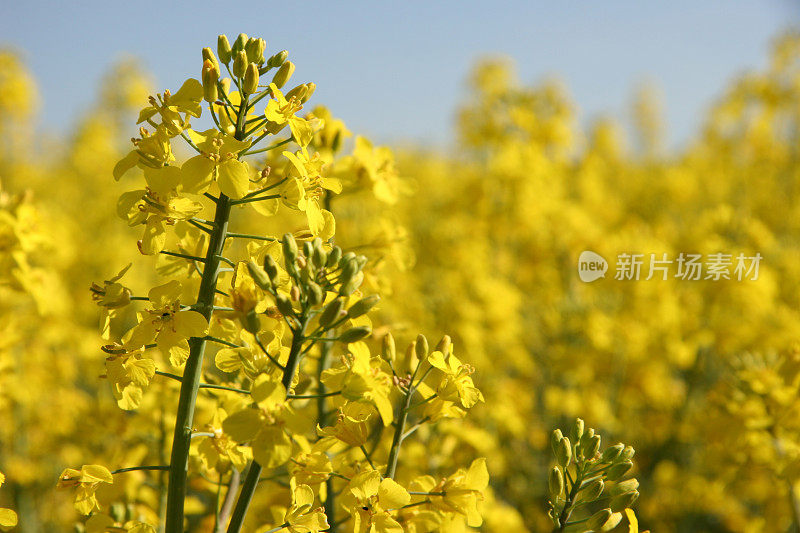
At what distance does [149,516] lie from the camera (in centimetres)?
199

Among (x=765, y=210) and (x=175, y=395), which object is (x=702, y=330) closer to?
(x=175, y=395)

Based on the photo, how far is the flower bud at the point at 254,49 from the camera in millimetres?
1468

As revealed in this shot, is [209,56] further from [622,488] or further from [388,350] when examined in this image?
[622,488]

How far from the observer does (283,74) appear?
148cm

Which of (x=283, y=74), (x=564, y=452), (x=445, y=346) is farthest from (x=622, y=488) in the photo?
(x=283, y=74)

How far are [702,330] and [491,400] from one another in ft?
6.44

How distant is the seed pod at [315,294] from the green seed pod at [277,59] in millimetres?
585

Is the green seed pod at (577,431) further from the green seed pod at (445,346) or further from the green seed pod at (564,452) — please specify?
the green seed pod at (445,346)

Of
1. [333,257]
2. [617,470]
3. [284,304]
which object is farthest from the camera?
[617,470]

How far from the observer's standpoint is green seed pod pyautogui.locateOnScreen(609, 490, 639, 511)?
1.54m

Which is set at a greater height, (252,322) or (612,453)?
(252,322)

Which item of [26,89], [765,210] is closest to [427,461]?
[765,210]

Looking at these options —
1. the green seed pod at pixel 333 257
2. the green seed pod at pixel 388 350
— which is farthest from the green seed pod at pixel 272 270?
the green seed pod at pixel 388 350

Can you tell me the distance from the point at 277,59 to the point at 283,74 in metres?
0.06
